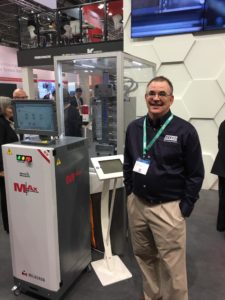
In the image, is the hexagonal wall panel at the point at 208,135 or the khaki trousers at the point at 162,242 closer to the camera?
the khaki trousers at the point at 162,242

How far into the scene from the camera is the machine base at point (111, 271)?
220 cm

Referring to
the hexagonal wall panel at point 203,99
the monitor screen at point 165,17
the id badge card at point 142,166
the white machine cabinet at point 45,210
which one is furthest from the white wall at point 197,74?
the id badge card at point 142,166

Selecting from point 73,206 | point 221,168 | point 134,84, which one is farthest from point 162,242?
point 134,84

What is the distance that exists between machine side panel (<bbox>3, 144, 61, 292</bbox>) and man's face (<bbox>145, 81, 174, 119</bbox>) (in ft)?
2.31

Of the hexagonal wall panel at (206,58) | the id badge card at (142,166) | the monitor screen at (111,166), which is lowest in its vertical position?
the monitor screen at (111,166)

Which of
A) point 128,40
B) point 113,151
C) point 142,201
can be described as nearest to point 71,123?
point 113,151

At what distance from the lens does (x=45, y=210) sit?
1757mm

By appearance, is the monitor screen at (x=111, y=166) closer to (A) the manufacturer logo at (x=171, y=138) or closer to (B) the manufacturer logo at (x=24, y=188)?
(B) the manufacturer logo at (x=24, y=188)

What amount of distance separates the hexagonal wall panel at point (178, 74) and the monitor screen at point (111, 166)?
103 inches

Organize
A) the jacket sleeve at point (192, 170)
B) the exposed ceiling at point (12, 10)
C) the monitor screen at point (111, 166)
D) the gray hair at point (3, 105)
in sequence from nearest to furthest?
the jacket sleeve at point (192, 170) → the monitor screen at point (111, 166) → the gray hair at point (3, 105) → the exposed ceiling at point (12, 10)

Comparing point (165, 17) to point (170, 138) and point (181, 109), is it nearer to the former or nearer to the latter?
point (181, 109)

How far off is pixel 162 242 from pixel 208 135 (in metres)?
3.07

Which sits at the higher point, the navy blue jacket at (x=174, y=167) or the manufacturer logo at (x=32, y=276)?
the navy blue jacket at (x=174, y=167)

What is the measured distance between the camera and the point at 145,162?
1555 mm
